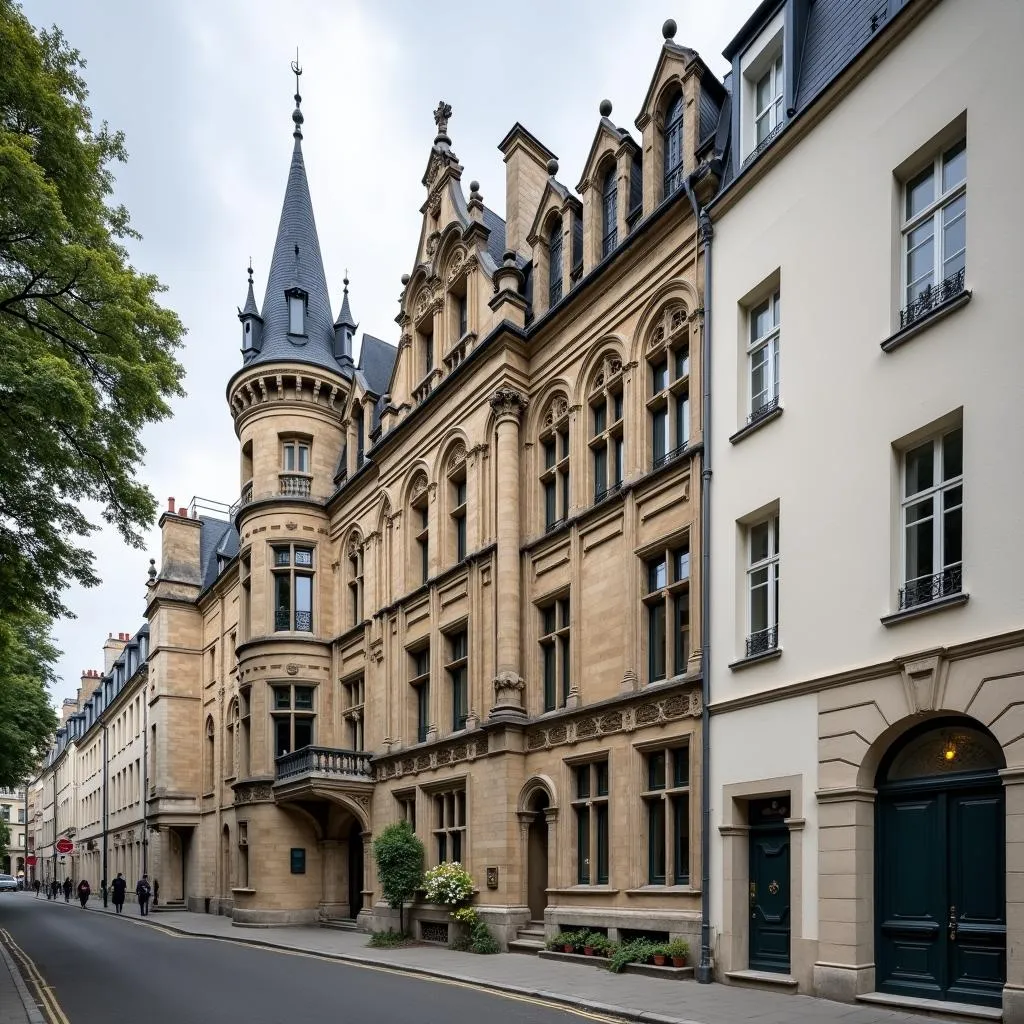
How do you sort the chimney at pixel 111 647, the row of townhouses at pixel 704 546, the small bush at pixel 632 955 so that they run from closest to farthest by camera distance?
the row of townhouses at pixel 704 546 → the small bush at pixel 632 955 → the chimney at pixel 111 647

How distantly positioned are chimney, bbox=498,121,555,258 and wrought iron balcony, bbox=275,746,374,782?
14.3 m

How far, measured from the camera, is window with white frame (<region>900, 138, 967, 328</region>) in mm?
12062

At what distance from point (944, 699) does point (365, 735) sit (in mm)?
19955

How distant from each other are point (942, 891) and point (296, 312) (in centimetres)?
2838

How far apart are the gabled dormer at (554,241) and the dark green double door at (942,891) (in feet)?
43.3

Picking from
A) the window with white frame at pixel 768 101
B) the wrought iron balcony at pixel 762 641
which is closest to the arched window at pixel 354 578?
the wrought iron balcony at pixel 762 641

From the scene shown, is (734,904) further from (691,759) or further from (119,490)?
(119,490)

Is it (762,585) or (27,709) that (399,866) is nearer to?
(762,585)

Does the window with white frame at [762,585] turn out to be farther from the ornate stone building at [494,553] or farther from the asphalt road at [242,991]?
the asphalt road at [242,991]

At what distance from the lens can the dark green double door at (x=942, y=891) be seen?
1081cm

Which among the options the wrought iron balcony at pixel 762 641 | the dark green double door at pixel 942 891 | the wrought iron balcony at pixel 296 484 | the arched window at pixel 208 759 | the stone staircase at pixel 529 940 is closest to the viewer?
the dark green double door at pixel 942 891

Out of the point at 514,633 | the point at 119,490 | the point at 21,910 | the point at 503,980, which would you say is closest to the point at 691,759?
the point at 503,980

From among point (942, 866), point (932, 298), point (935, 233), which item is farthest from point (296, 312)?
point (942, 866)

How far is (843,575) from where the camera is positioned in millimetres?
12891
